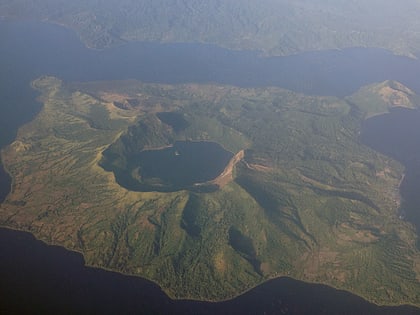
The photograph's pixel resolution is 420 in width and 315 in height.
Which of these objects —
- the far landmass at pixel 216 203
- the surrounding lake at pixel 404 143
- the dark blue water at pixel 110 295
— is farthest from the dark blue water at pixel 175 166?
the surrounding lake at pixel 404 143

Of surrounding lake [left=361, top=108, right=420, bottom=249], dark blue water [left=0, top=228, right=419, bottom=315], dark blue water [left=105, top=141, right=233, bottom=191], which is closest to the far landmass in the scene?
dark blue water [left=105, top=141, right=233, bottom=191]

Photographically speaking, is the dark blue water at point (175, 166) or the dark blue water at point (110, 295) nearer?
the dark blue water at point (110, 295)

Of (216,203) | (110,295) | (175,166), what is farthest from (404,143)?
(110,295)

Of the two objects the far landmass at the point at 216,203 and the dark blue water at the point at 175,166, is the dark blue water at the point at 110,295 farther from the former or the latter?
the dark blue water at the point at 175,166

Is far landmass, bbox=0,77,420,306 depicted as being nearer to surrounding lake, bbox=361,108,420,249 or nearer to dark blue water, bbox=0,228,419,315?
dark blue water, bbox=0,228,419,315

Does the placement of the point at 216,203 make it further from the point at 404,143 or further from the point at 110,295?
the point at 404,143

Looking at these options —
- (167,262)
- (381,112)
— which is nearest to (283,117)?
(381,112)
